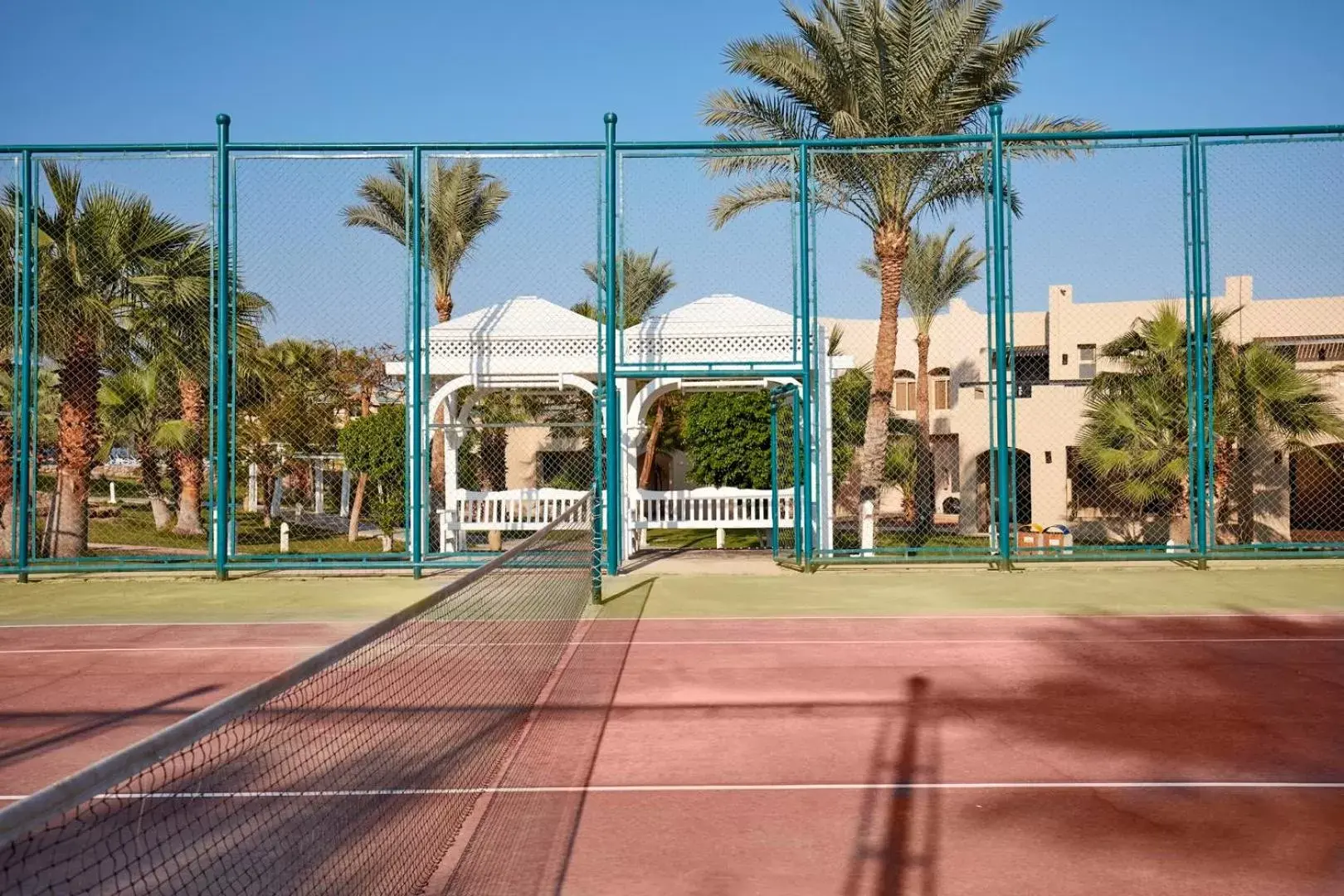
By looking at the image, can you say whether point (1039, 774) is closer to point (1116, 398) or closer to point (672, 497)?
point (672, 497)

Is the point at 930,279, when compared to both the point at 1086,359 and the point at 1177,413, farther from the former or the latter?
the point at 1177,413

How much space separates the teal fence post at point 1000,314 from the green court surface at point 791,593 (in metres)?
0.71

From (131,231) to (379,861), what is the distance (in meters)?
15.2

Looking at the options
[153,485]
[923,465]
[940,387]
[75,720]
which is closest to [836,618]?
[75,720]

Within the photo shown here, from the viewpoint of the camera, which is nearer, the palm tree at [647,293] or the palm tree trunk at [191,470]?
the palm tree trunk at [191,470]

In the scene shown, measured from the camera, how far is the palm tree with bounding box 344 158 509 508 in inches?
1016

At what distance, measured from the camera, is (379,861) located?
15.4 feet

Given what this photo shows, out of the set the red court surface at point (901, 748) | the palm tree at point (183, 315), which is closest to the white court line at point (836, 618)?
the red court surface at point (901, 748)

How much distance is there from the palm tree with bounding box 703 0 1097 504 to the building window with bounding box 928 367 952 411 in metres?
18.8

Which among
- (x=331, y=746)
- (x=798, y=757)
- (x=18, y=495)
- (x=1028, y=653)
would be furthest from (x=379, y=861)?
(x=18, y=495)

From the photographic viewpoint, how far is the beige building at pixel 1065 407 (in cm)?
2300

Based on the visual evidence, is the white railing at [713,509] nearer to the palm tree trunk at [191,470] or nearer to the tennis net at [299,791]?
the tennis net at [299,791]

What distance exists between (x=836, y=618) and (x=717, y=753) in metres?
5.07

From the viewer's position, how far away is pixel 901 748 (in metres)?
6.69
